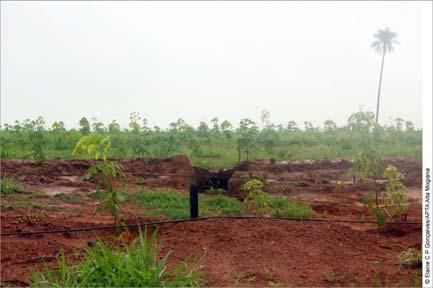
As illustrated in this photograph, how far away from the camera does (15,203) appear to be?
242 inches

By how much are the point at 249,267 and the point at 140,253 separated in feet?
2.76

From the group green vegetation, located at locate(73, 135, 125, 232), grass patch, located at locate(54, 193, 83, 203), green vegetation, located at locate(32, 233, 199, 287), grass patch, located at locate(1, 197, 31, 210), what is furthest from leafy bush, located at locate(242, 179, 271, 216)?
grass patch, located at locate(1, 197, 31, 210)

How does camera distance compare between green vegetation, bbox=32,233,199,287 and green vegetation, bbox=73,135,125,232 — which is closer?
green vegetation, bbox=32,233,199,287

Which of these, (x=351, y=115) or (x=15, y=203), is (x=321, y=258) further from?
(x=15, y=203)

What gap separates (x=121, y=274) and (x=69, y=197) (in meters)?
3.46

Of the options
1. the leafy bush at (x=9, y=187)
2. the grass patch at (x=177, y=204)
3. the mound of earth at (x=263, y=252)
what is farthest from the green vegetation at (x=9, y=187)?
the mound of earth at (x=263, y=252)

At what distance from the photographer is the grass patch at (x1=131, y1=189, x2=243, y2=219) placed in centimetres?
612

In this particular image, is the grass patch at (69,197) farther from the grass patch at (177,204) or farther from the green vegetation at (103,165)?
the green vegetation at (103,165)

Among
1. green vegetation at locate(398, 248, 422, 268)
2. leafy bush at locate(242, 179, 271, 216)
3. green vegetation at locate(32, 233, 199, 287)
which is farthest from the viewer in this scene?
leafy bush at locate(242, 179, 271, 216)

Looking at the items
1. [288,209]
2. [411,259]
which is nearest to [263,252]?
[411,259]

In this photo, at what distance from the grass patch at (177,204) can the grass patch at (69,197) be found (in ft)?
2.15

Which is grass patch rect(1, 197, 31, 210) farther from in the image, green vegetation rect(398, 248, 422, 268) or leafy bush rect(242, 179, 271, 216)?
green vegetation rect(398, 248, 422, 268)

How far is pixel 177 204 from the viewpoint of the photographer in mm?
6562

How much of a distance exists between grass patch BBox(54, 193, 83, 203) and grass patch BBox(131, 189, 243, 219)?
0.65m
